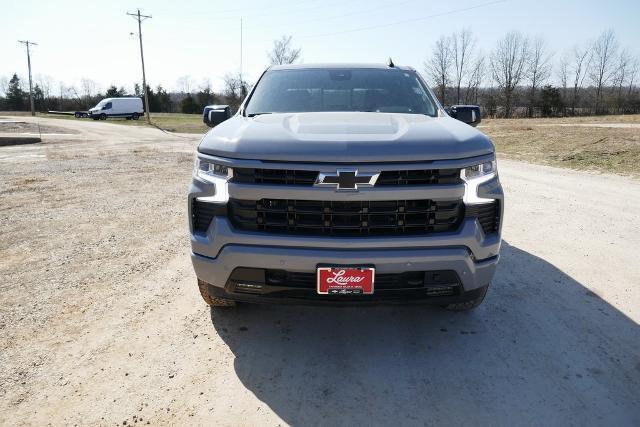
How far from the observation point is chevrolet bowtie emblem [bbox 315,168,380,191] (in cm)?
251

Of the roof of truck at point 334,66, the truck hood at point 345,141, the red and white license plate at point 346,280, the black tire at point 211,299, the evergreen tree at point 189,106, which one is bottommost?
the black tire at point 211,299

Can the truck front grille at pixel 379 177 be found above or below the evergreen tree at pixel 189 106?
below

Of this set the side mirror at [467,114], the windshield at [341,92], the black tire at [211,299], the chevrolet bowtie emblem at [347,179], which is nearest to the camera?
the chevrolet bowtie emblem at [347,179]

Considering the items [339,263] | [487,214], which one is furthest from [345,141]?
[487,214]

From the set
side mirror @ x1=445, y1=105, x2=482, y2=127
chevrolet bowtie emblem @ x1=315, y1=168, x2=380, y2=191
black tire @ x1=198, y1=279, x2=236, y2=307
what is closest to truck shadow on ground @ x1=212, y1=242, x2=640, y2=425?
black tire @ x1=198, y1=279, x2=236, y2=307

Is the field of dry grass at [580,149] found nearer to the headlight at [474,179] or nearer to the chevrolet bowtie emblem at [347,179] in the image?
the headlight at [474,179]

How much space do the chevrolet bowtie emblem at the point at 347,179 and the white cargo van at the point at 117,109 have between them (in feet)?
166

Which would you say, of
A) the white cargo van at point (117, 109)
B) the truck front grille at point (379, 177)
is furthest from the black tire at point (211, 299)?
the white cargo van at point (117, 109)

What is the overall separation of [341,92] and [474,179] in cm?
176

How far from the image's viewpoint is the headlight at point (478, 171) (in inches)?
104

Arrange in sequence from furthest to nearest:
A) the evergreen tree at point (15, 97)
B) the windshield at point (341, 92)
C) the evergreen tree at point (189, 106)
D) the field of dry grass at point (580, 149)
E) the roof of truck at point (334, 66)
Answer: the evergreen tree at point (15, 97), the evergreen tree at point (189, 106), the field of dry grass at point (580, 149), the roof of truck at point (334, 66), the windshield at point (341, 92)

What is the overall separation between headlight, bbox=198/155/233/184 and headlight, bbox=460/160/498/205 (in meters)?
1.35

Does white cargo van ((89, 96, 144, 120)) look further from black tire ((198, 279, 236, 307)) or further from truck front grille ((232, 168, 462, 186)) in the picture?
truck front grille ((232, 168, 462, 186))

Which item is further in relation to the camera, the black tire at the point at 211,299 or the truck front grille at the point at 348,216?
the black tire at the point at 211,299
